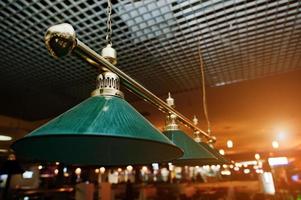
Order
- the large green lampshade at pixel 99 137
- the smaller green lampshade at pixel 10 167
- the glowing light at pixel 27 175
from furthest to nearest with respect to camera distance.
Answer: the glowing light at pixel 27 175, the smaller green lampshade at pixel 10 167, the large green lampshade at pixel 99 137

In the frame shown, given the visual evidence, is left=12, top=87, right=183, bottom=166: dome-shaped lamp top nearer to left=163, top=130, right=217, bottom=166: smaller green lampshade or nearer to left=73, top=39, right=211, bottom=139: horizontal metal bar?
left=73, top=39, right=211, bottom=139: horizontal metal bar

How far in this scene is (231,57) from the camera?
209cm

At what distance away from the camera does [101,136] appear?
55cm

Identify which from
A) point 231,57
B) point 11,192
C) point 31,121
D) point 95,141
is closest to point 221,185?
point 11,192

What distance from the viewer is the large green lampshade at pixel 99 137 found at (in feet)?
1.89

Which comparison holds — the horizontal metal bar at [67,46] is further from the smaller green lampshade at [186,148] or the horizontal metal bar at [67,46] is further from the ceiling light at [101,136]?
the smaller green lampshade at [186,148]

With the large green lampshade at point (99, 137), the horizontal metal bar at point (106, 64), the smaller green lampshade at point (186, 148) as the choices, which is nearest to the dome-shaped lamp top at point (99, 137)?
the large green lampshade at point (99, 137)

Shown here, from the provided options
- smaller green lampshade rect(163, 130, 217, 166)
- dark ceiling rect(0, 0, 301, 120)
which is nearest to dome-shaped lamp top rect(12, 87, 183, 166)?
smaller green lampshade rect(163, 130, 217, 166)

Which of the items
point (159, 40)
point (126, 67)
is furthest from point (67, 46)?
point (126, 67)

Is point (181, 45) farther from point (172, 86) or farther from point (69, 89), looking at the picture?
point (69, 89)

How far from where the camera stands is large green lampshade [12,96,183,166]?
576 millimetres

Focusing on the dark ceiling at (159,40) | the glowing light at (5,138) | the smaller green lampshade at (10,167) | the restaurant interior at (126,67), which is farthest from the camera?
the glowing light at (5,138)

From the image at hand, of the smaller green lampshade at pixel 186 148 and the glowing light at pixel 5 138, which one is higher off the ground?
the glowing light at pixel 5 138

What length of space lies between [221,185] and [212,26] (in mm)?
14941
